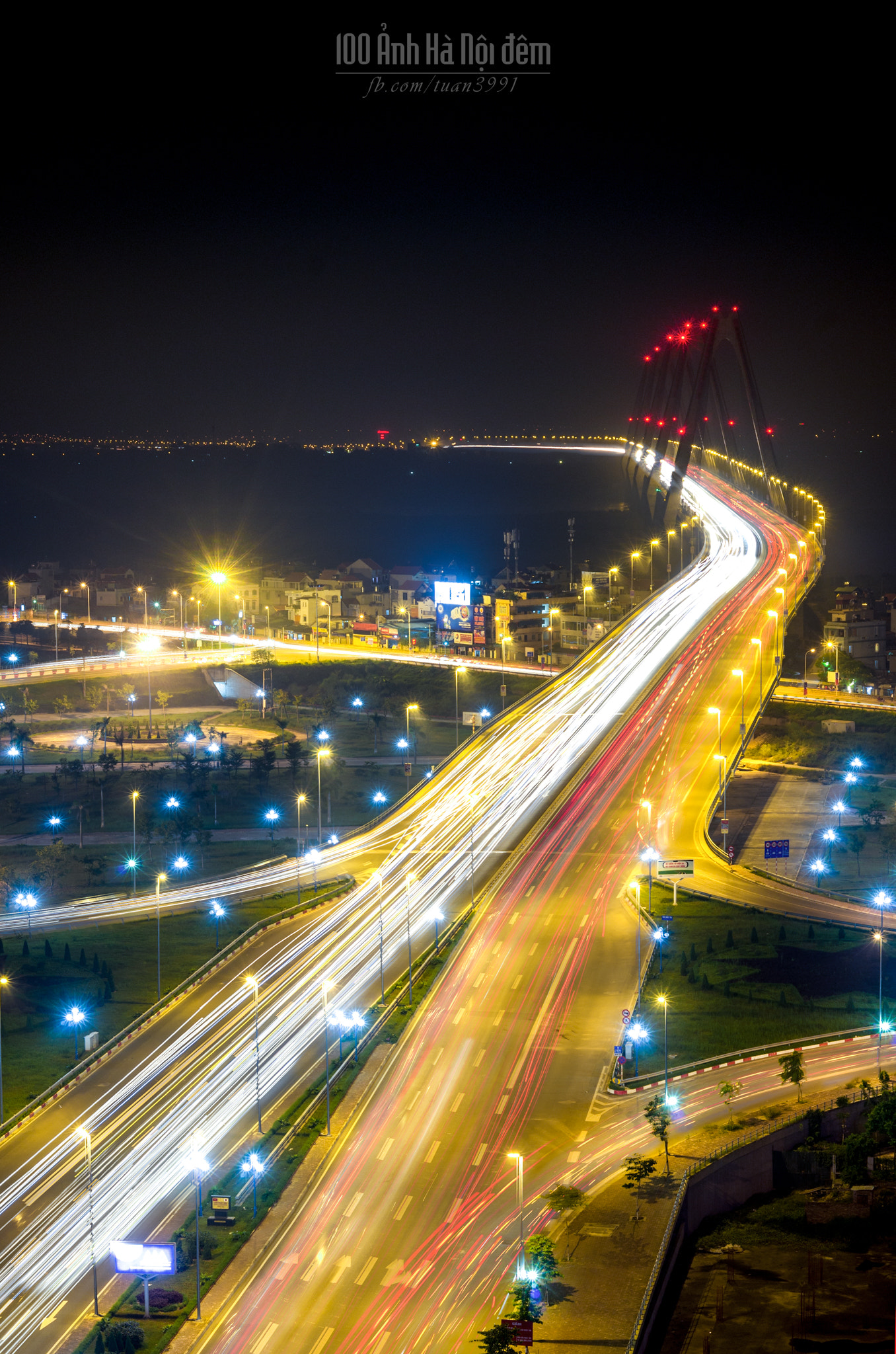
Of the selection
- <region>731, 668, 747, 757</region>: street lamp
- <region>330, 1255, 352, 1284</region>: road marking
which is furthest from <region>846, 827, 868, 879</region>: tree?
<region>330, 1255, 352, 1284</region>: road marking

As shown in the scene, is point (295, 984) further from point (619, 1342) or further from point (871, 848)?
point (871, 848)

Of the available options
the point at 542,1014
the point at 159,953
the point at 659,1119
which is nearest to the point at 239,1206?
the point at 659,1119

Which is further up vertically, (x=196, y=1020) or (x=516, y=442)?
(x=516, y=442)

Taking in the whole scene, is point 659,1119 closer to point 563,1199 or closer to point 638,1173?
point 638,1173

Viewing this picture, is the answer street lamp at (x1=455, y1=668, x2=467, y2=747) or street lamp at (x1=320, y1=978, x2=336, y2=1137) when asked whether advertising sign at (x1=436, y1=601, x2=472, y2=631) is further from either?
street lamp at (x1=320, y1=978, x2=336, y2=1137)

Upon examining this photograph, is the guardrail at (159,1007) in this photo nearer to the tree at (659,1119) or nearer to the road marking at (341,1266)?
the road marking at (341,1266)

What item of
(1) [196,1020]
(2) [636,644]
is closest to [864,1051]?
(1) [196,1020]
